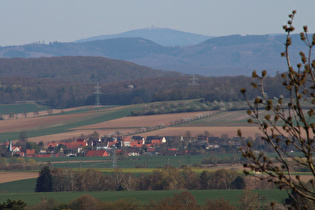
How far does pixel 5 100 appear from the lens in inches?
5527

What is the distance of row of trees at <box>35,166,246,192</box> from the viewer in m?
41.2

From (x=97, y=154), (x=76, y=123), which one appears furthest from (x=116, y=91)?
(x=97, y=154)

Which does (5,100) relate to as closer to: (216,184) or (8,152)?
(8,152)

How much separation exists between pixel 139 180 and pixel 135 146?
28379mm

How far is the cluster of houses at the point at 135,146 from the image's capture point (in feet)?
218

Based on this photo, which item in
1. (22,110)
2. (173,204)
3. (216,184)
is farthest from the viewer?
(22,110)

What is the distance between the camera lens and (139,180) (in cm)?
4278

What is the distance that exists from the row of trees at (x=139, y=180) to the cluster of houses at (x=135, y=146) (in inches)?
822

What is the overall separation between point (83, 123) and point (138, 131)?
14.2 m

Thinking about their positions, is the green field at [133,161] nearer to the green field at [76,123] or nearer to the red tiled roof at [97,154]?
the red tiled roof at [97,154]

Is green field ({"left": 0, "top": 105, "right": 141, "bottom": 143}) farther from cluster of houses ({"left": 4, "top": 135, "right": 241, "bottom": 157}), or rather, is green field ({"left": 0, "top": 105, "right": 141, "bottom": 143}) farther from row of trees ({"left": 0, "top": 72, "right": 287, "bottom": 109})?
row of trees ({"left": 0, "top": 72, "right": 287, "bottom": 109})

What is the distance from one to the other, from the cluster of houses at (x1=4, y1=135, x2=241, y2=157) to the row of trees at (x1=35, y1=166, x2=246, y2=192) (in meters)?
20.9

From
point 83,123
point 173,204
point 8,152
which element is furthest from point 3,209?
point 83,123

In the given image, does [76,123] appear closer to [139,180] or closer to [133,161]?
[133,161]
